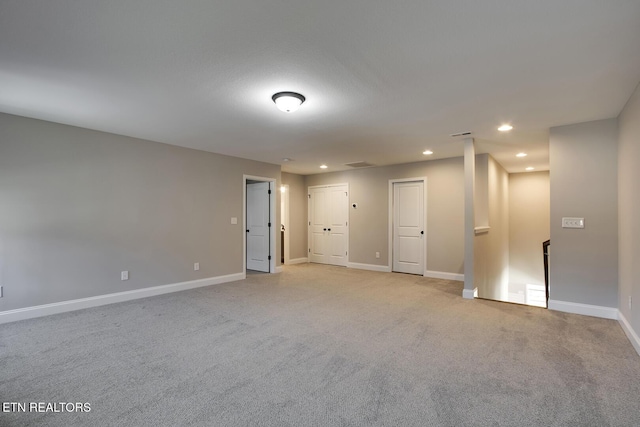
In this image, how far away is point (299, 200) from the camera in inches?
332

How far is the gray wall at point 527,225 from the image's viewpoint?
7547 mm

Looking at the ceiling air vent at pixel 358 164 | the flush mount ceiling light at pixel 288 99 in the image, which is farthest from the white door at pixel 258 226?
the flush mount ceiling light at pixel 288 99

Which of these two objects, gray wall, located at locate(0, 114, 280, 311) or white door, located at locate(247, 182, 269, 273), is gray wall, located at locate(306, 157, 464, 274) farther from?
gray wall, located at locate(0, 114, 280, 311)

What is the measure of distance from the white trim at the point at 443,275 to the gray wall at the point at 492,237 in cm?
49

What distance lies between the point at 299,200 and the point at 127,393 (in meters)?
6.54

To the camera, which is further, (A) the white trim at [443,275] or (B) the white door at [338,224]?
(B) the white door at [338,224]

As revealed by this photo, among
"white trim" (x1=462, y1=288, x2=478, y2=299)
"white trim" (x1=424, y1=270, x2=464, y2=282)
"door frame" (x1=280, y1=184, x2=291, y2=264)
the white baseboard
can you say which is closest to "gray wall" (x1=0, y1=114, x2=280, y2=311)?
the white baseboard

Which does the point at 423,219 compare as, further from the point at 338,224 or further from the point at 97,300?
the point at 97,300

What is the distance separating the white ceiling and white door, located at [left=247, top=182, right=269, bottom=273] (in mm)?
2830

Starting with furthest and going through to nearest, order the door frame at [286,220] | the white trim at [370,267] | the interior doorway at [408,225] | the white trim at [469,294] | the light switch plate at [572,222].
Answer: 1. the door frame at [286,220]
2. the white trim at [370,267]
3. the interior doorway at [408,225]
4. the white trim at [469,294]
5. the light switch plate at [572,222]

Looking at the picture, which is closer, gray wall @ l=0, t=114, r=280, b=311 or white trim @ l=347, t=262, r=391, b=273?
gray wall @ l=0, t=114, r=280, b=311

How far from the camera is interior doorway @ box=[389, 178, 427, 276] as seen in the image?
6.57 meters

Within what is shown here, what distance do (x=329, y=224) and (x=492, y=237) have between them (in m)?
3.73

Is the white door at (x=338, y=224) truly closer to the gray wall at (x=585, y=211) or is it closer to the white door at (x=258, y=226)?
the white door at (x=258, y=226)
